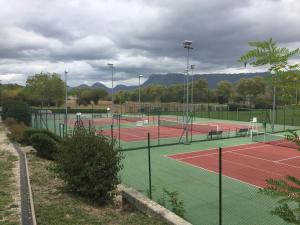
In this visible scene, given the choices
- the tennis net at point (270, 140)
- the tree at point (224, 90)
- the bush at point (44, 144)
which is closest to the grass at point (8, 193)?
the bush at point (44, 144)

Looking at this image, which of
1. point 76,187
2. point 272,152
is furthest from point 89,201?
point 272,152

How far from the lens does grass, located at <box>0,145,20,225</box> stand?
6.84 meters

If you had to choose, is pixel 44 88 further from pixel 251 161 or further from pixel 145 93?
pixel 251 161

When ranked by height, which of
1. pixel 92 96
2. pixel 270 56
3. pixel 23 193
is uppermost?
pixel 92 96

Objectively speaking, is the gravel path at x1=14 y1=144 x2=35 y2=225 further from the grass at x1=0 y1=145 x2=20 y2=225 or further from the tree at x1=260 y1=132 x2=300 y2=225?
the tree at x1=260 y1=132 x2=300 y2=225

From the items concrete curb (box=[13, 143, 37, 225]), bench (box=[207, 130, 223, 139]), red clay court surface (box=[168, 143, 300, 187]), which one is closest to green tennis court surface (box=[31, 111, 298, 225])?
red clay court surface (box=[168, 143, 300, 187])

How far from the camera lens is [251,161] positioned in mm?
18719

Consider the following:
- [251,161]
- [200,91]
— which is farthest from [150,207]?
[200,91]

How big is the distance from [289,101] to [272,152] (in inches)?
799

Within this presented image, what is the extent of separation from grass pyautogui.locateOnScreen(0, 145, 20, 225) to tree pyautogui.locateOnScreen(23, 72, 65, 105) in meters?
75.9

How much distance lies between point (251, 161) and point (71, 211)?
13.2 m

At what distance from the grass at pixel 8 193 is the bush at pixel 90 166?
4.81 feet

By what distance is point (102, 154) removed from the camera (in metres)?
9.09

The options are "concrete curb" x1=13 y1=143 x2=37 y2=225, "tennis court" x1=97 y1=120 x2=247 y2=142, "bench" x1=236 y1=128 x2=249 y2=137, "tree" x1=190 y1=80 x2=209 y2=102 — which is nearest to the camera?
"concrete curb" x1=13 y1=143 x2=37 y2=225
